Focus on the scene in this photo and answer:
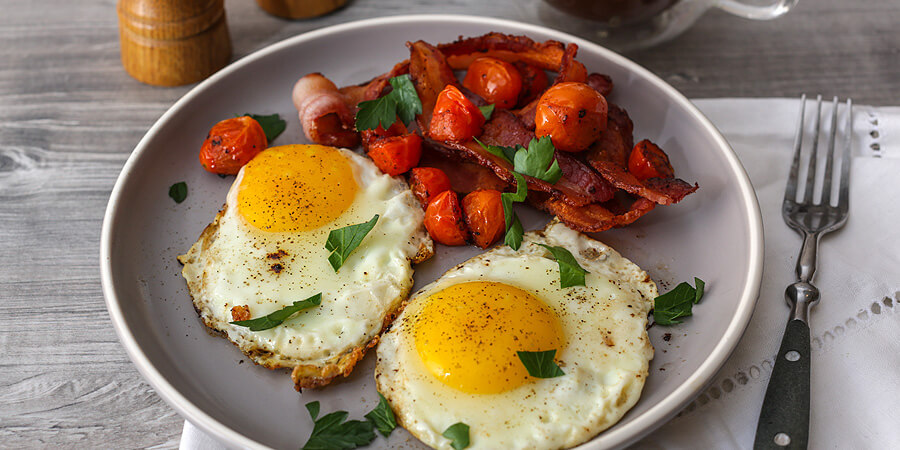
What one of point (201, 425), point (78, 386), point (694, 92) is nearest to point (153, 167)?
point (78, 386)

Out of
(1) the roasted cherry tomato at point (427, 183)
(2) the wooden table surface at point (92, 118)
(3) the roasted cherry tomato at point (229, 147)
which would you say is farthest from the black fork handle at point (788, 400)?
(3) the roasted cherry tomato at point (229, 147)

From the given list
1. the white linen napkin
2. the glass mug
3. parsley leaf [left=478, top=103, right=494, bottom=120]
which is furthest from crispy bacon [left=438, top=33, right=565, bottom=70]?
the white linen napkin

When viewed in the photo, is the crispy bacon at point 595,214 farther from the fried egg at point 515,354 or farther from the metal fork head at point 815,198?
the metal fork head at point 815,198

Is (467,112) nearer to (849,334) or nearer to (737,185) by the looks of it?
(737,185)

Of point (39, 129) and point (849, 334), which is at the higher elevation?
point (849, 334)

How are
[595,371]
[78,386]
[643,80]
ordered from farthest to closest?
[643,80]
[78,386]
[595,371]
